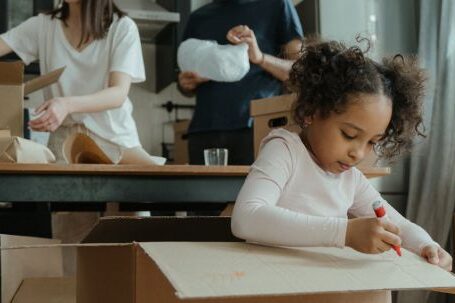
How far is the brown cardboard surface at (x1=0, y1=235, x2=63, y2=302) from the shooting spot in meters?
1.11

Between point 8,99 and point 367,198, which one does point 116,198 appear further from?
point 367,198

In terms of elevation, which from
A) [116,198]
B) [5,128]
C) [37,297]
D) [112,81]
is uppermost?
[112,81]

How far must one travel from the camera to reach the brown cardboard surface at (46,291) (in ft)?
3.97

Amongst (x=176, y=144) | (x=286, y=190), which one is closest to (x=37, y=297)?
(x=286, y=190)

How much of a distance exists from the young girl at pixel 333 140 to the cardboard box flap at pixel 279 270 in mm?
97

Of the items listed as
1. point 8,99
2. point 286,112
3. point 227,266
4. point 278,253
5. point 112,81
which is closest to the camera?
point 227,266

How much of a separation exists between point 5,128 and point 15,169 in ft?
0.46

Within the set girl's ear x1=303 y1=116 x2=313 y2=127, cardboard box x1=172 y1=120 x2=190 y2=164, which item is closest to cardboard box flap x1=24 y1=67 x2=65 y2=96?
girl's ear x1=303 y1=116 x2=313 y2=127

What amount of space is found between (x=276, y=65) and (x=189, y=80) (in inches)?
11.4

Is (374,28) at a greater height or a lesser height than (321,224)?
greater

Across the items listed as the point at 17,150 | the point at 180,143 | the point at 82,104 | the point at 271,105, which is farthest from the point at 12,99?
the point at 180,143

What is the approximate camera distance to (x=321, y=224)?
0.95 m

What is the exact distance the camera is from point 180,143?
392cm

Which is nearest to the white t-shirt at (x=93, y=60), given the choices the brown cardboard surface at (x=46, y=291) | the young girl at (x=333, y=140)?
the brown cardboard surface at (x=46, y=291)
